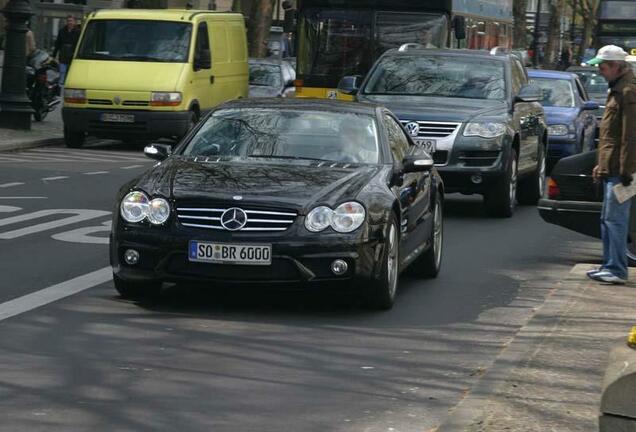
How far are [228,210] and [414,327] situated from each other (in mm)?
1377

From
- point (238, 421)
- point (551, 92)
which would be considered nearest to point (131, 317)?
point (238, 421)

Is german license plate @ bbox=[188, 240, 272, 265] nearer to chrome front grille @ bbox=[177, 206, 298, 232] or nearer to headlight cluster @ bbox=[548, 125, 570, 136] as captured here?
chrome front grille @ bbox=[177, 206, 298, 232]

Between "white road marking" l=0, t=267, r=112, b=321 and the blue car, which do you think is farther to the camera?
the blue car

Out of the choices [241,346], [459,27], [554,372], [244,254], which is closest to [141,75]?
[459,27]

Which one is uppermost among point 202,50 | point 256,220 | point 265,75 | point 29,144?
point 256,220

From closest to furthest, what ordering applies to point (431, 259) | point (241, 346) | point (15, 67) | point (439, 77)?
point (241, 346)
point (431, 259)
point (439, 77)
point (15, 67)

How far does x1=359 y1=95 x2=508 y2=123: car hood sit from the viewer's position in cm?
1802

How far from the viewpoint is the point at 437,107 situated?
1834 cm

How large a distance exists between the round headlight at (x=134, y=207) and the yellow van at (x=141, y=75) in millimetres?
16050

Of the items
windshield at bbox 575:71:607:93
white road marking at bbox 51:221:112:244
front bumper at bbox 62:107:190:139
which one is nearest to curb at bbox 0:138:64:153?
front bumper at bbox 62:107:190:139

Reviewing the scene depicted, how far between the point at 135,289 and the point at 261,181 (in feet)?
3.65

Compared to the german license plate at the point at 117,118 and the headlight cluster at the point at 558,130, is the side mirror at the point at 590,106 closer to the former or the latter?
the headlight cluster at the point at 558,130

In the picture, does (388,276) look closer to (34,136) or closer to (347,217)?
(347,217)

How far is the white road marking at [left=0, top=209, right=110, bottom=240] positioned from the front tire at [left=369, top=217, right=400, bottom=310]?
4326 mm
